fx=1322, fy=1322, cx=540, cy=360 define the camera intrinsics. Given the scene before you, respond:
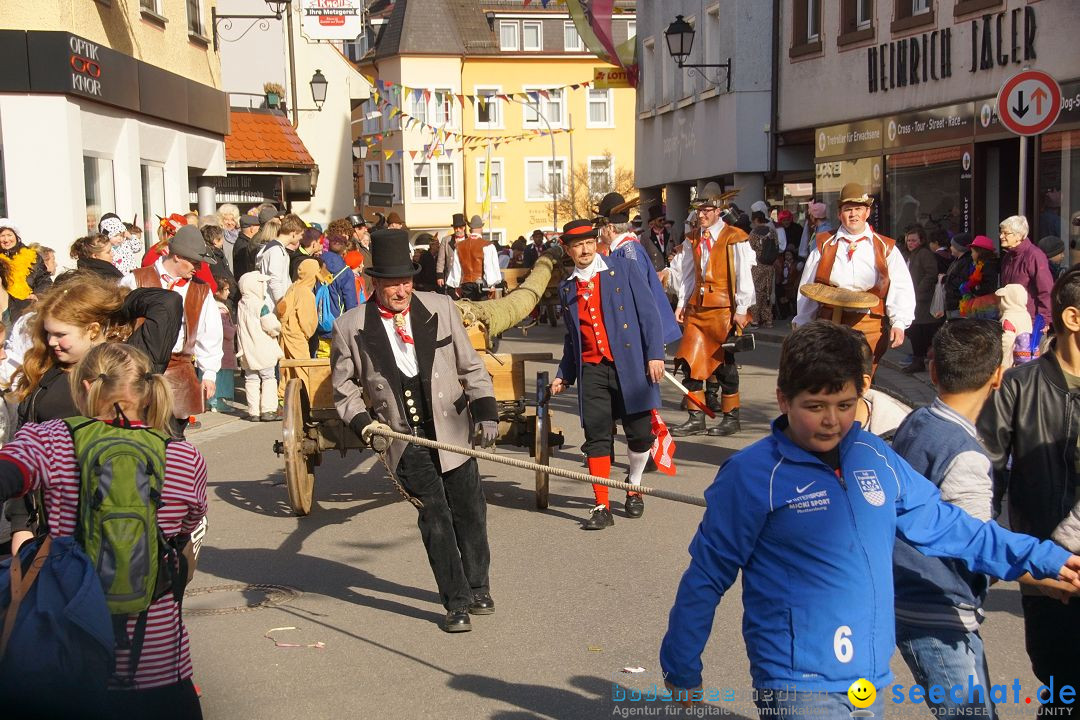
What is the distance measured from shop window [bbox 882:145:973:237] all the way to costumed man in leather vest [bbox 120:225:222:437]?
38.1 ft

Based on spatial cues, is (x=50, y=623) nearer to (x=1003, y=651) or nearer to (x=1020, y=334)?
(x=1003, y=651)

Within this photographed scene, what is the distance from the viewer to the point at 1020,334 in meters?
10.2

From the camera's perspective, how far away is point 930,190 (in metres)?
19.8

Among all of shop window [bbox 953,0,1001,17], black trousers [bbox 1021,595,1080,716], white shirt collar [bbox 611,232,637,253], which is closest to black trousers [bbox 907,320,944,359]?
shop window [bbox 953,0,1001,17]

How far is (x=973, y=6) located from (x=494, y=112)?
1968 inches

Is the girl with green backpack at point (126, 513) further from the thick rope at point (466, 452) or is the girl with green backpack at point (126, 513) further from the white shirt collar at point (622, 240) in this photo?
the white shirt collar at point (622, 240)

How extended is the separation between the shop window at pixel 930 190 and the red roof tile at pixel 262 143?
12728 mm

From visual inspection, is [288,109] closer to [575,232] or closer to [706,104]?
[706,104]

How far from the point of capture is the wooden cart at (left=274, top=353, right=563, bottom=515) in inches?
322

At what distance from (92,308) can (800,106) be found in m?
20.7

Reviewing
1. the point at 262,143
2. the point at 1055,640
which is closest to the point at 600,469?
the point at 1055,640

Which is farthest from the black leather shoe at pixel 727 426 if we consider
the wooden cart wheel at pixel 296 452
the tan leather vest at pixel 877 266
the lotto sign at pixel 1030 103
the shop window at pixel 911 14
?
the shop window at pixel 911 14

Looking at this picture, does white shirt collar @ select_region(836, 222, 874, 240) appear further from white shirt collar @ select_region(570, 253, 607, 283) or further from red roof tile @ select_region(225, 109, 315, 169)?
red roof tile @ select_region(225, 109, 315, 169)

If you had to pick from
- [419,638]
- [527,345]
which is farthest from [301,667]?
[527,345]
